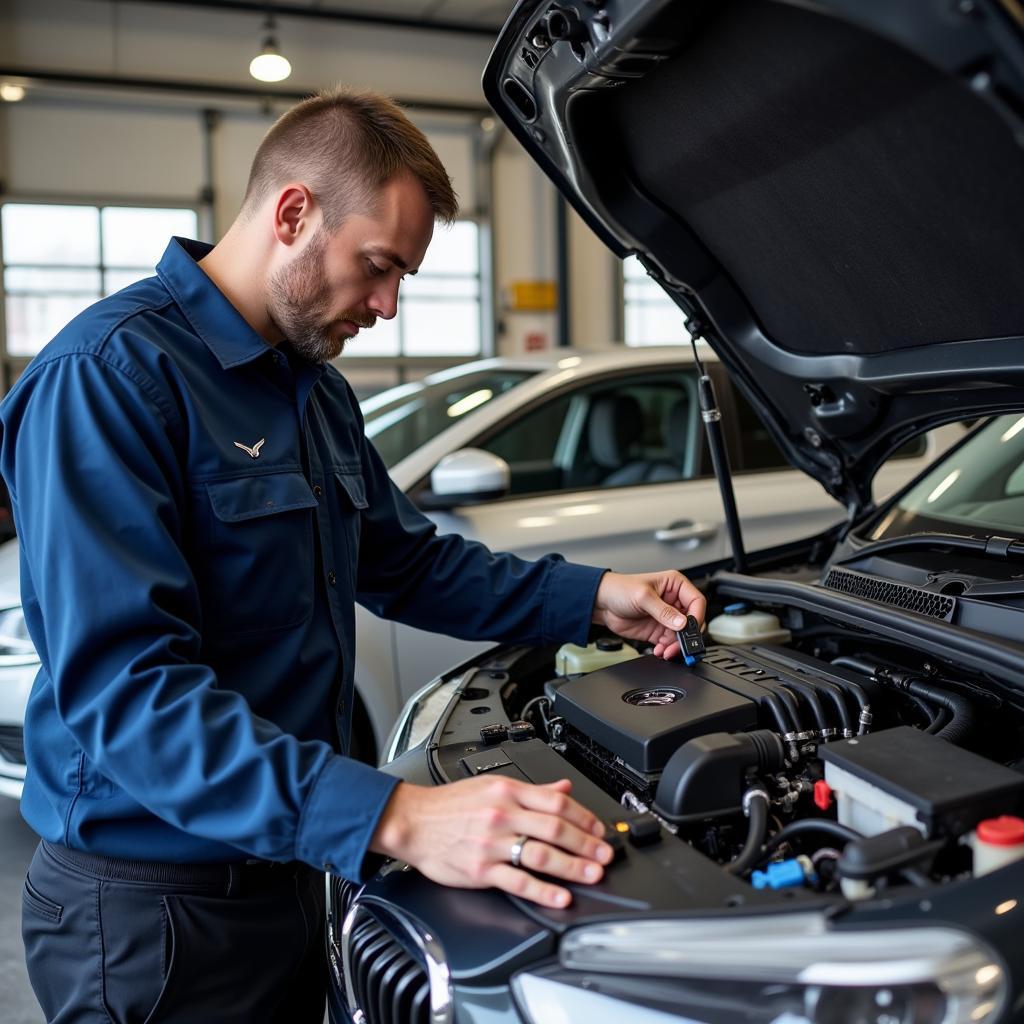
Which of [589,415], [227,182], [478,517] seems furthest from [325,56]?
[478,517]

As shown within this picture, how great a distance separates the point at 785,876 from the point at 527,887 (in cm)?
28

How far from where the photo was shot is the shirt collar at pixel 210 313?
141cm

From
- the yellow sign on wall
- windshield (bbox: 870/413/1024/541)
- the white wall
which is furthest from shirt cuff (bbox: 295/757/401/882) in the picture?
the yellow sign on wall

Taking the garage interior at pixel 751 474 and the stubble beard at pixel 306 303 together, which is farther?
the stubble beard at pixel 306 303

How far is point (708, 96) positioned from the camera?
1.50 m

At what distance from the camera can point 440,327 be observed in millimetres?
9844

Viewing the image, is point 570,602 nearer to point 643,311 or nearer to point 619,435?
point 619,435

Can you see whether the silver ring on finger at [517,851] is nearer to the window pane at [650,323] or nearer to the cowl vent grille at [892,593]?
the cowl vent grille at [892,593]

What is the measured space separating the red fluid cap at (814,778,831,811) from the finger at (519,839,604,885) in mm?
357

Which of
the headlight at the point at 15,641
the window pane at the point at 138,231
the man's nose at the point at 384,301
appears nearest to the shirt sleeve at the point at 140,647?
the man's nose at the point at 384,301

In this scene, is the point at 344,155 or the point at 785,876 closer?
the point at 785,876

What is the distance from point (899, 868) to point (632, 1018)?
1.02ft

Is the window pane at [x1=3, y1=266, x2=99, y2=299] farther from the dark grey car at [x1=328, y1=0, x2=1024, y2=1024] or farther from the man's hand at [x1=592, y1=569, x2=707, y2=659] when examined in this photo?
the man's hand at [x1=592, y1=569, x2=707, y2=659]

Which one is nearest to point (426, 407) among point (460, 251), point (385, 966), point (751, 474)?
point (751, 474)
